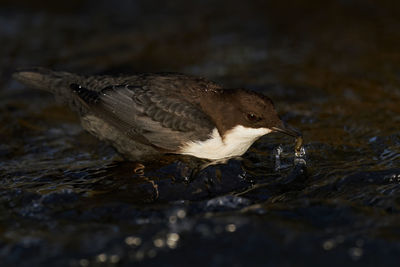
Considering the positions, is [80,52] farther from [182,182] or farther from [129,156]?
[182,182]

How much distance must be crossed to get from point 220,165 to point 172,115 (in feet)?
1.91

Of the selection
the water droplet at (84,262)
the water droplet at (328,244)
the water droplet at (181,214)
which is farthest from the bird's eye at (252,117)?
the water droplet at (84,262)

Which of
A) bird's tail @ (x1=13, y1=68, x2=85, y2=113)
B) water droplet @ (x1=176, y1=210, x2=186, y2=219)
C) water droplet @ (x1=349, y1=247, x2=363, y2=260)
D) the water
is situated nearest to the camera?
water droplet @ (x1=349, y1=247, x2=363, y2=260)

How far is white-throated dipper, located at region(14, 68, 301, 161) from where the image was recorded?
187 inches

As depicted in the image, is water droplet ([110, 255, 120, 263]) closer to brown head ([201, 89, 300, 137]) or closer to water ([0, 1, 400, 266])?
water ([0, 1, 400, 266])

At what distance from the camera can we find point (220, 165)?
16.2ft

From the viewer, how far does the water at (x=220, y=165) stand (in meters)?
3.65

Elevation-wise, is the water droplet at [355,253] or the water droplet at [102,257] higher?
the water droplet at [355,253]

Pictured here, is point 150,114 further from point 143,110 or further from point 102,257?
point 102,257

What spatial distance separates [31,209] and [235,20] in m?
6.02

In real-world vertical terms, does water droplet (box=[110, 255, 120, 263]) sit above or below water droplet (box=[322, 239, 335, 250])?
below

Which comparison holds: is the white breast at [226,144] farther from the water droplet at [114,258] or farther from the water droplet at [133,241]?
the water droplet at [114,258]

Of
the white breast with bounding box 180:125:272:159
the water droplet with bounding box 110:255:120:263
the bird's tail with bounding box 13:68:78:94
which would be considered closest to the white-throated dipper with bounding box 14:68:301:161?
the white breast with bounding box 180:125:272:159

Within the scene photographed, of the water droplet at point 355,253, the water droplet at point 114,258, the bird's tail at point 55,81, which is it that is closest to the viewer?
the water droplet at point 355,253
